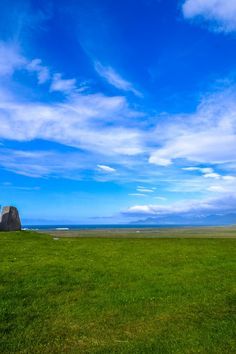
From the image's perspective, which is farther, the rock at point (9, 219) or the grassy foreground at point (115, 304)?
the rock at point (9, 219)

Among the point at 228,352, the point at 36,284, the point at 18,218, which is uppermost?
the point at 18,218

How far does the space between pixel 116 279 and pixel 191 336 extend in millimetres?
9317

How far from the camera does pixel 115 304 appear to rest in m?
19.6

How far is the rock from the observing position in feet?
185

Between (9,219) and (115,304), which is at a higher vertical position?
(9,219)

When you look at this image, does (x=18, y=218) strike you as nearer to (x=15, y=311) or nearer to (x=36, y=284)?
(x=36, y=284)

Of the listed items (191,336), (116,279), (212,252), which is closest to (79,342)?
(191,336)

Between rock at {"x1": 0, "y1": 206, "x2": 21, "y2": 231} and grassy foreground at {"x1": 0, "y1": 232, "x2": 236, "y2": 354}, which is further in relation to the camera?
rock at {"x1": 0, "y1": 206, "x2": 21, "y2": 231}

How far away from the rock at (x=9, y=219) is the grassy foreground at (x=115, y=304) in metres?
24.9

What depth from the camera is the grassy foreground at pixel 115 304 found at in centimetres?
1495

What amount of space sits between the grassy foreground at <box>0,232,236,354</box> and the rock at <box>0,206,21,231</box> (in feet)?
81.7

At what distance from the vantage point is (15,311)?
18.1 meters

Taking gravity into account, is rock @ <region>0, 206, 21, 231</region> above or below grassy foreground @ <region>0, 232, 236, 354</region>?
above

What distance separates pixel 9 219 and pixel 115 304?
40320mm
